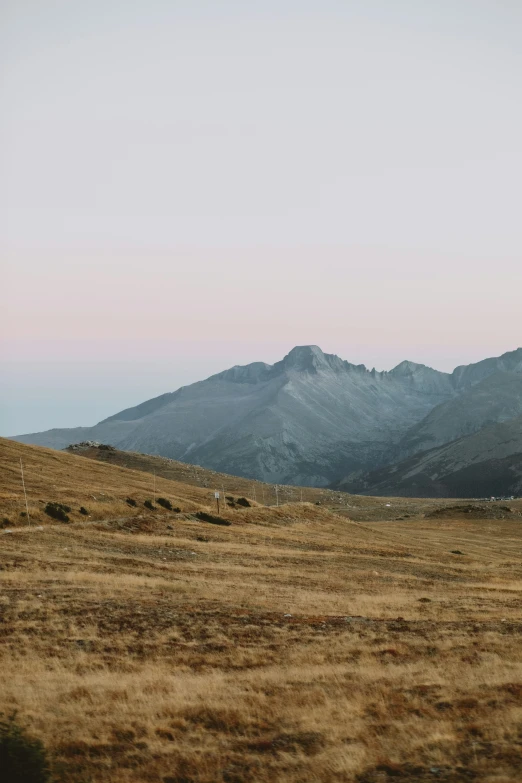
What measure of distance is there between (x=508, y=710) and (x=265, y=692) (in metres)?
5.60

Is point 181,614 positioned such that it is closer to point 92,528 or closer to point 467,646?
point 467,646

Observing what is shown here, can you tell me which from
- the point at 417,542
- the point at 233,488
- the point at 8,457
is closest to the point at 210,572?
the point at 417,542

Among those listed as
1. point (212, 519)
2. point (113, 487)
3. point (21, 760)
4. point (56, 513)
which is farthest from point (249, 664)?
point (113, 487)

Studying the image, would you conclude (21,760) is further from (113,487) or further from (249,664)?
(113,487)

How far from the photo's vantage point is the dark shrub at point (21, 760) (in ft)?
35.8

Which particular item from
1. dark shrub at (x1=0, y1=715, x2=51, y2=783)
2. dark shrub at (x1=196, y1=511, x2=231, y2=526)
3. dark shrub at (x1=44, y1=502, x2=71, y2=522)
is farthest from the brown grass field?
dark shrub at (x1=196, y1=511, x2=231, y2=526)

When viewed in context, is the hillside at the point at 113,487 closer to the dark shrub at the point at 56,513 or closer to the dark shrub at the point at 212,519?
the dark shrub at the point at 56,513

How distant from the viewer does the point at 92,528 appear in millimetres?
52469

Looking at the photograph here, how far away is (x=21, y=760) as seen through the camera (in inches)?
441

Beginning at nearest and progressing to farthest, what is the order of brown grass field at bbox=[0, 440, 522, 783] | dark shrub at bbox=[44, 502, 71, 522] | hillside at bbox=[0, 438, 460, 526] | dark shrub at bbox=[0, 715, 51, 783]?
dark shrub at bbox=[0, 715, 51, 783] < brown grass field at bbox=[0, 440, 522, 783] < dark shrub at bbox=[44, 502, 71, 522] < hillside at bbox=[0, 438, 460, 526]

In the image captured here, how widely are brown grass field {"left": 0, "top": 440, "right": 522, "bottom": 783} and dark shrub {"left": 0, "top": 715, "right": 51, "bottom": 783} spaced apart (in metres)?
0.55

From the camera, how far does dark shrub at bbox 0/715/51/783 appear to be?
35.8 feet

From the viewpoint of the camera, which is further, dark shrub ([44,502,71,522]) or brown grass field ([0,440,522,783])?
dark shrub ([44,502,71,522])

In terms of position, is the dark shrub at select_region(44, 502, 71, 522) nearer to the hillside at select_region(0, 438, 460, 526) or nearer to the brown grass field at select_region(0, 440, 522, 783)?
the hillside at select_region(0, 438, 460, 526)
